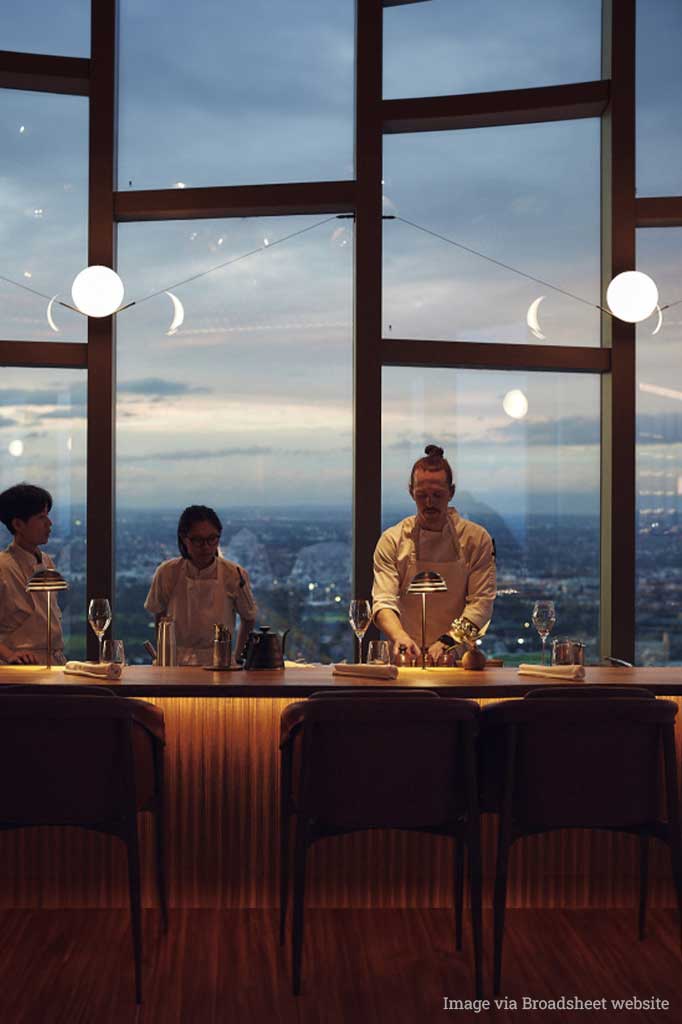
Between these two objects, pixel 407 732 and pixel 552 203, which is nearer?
pixel 407 732

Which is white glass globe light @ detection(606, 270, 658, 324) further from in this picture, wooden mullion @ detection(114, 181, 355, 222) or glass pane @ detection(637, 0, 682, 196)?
wooden mullion @ detection(114, 181, 355, 222)

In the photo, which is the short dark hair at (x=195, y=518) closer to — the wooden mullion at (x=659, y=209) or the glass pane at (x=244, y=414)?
the glass pane at (x=244, y=414)

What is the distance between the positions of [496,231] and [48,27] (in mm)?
2720

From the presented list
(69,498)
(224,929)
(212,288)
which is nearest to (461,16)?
(212,288)

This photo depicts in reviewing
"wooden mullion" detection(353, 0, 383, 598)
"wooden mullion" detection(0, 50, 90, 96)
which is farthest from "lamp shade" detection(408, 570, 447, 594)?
"wooden mullion" detection(0, 50, 90, 96)

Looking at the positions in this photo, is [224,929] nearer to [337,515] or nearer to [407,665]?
[407,665]

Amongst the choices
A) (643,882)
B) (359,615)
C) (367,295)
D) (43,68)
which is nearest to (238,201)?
(367,295)

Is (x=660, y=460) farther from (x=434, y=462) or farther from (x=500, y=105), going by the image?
(x=500, y=105)

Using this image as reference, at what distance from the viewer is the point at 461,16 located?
20.1 feet

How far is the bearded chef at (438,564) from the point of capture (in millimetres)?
4863

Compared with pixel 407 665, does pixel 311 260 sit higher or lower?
higher

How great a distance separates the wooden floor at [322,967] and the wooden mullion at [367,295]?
7.58 feet

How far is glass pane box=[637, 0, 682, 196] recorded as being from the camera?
5.90m

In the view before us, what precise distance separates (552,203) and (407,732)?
379 cm
